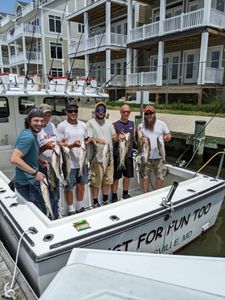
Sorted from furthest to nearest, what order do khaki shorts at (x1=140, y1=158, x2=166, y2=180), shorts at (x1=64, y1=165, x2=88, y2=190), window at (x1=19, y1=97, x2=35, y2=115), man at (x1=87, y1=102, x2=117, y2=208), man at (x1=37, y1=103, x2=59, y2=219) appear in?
window at (x1=19, y1=97, x2=35, y2=115) → khaki shorts at (x1=140, y1=158, x2=166, y2=180) → man at (x1=87, y1=102, x2=117, y2=208) → shorts at (x1=64, y1=165, x2=88, y2=190) → man at (x1=37, y1=103, x2=59, y2=219)

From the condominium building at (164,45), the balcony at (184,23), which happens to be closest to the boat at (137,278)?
the condominium building at (164,45)

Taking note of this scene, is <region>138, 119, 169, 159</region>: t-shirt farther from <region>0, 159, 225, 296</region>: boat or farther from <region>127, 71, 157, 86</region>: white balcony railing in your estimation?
<region>127, 71, 157, 86</region>: white balcony railing

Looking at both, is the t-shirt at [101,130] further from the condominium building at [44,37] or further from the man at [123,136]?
the condominium building at [44,37]

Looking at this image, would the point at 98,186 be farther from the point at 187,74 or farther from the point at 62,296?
the point at 187,74

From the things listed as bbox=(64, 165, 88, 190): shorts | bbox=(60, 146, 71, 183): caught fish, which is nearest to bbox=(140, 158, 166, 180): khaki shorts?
bbox=(64, 165, 88, 190): shorts

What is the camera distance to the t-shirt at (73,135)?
3.49 m

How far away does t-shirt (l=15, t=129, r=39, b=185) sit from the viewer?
104 inches

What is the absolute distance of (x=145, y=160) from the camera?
4004mm

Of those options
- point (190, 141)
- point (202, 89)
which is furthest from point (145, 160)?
point (202, 89)

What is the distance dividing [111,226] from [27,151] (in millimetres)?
1125

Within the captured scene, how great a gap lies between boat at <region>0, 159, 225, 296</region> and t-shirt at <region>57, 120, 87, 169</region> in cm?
85

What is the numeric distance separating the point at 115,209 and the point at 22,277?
1126 mm

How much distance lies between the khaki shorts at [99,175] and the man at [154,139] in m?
0.55

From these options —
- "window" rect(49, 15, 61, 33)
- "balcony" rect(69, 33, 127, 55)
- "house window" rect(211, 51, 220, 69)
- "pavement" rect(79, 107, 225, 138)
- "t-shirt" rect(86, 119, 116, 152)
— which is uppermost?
"window" rect(49, 15, 61, 33)
